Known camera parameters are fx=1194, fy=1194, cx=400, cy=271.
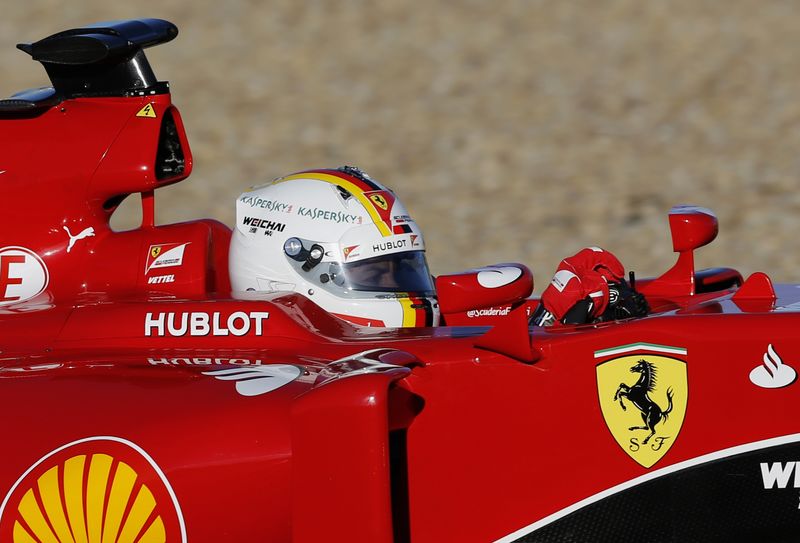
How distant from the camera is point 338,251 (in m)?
4.09

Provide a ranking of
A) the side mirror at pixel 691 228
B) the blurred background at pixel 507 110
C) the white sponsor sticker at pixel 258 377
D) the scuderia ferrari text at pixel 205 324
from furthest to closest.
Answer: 1. the blurred background at pixel 507 110
2. the side mirror at pixel 691 228
3. the scuderia ferrari text at pixel 205 324
4. the white sponsor sticker at pixel 258 377

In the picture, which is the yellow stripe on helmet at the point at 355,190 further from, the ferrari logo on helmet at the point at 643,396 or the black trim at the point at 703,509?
the black trim at the point at 703,509

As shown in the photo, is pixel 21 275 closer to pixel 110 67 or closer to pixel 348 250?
pixel 110 67

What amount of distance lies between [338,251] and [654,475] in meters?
1.39

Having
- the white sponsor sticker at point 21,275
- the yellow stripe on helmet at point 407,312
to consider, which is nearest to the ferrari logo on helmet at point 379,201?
the yellow stripe on helmet at point 407,312

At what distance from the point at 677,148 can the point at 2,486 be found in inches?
284

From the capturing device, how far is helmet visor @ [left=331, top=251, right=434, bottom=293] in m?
4.08

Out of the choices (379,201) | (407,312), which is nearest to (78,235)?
(379,201)

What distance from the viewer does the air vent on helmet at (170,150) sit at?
4492 millimetres

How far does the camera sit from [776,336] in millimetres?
3232

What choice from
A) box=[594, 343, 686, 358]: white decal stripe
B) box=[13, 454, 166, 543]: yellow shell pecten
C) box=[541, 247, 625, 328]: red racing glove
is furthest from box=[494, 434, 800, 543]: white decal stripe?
box=[13, 454, 166, 543]: yellow shell pecten

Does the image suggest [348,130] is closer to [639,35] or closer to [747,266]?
[639,35]

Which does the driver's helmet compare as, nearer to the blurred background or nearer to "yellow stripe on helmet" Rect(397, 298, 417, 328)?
"yellow stripe on helmet" Rect(397, 298, 417, 328)

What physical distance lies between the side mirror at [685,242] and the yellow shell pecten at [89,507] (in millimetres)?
2104
